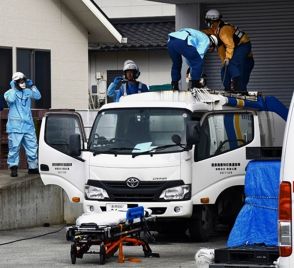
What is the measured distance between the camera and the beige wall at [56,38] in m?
24.9

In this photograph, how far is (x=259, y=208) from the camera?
10633 mm

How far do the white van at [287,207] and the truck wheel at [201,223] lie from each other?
8.86m

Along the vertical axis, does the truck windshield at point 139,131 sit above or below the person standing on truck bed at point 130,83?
below

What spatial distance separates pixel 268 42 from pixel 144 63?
42.6ft

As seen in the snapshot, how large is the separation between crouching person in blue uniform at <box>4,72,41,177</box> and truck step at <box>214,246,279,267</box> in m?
11.2

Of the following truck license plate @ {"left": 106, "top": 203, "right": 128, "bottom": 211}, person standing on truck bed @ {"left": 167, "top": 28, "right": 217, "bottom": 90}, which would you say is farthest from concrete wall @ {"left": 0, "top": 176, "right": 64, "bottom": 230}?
person standing on truck bed @ {"left": 167, "top": 28, "right": 217, "bottom": 90}

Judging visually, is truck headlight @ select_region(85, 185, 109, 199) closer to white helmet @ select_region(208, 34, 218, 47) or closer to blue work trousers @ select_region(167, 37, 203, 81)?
blue work trousers @ select_region(167, 37, 203, 81)

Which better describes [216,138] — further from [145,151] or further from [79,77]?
[79,77]

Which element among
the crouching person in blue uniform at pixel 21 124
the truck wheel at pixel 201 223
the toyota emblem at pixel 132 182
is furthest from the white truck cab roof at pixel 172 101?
the crouching person in blue uniform at pixel 21 124

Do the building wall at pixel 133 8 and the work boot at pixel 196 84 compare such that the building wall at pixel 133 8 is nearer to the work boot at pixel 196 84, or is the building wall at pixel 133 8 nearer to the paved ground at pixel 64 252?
the work boot at pixel 196 84

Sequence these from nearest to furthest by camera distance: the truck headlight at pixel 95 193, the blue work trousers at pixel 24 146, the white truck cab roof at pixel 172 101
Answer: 1. the truck headlight at pixel 95 193
2. the white truck cab roof at pixel 172 101
3. the blue work trousers at pixel 24 146

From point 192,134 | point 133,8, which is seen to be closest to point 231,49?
point 192,134

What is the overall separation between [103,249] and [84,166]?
3088mm

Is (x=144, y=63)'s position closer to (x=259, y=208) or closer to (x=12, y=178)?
(x=12, y=178)
